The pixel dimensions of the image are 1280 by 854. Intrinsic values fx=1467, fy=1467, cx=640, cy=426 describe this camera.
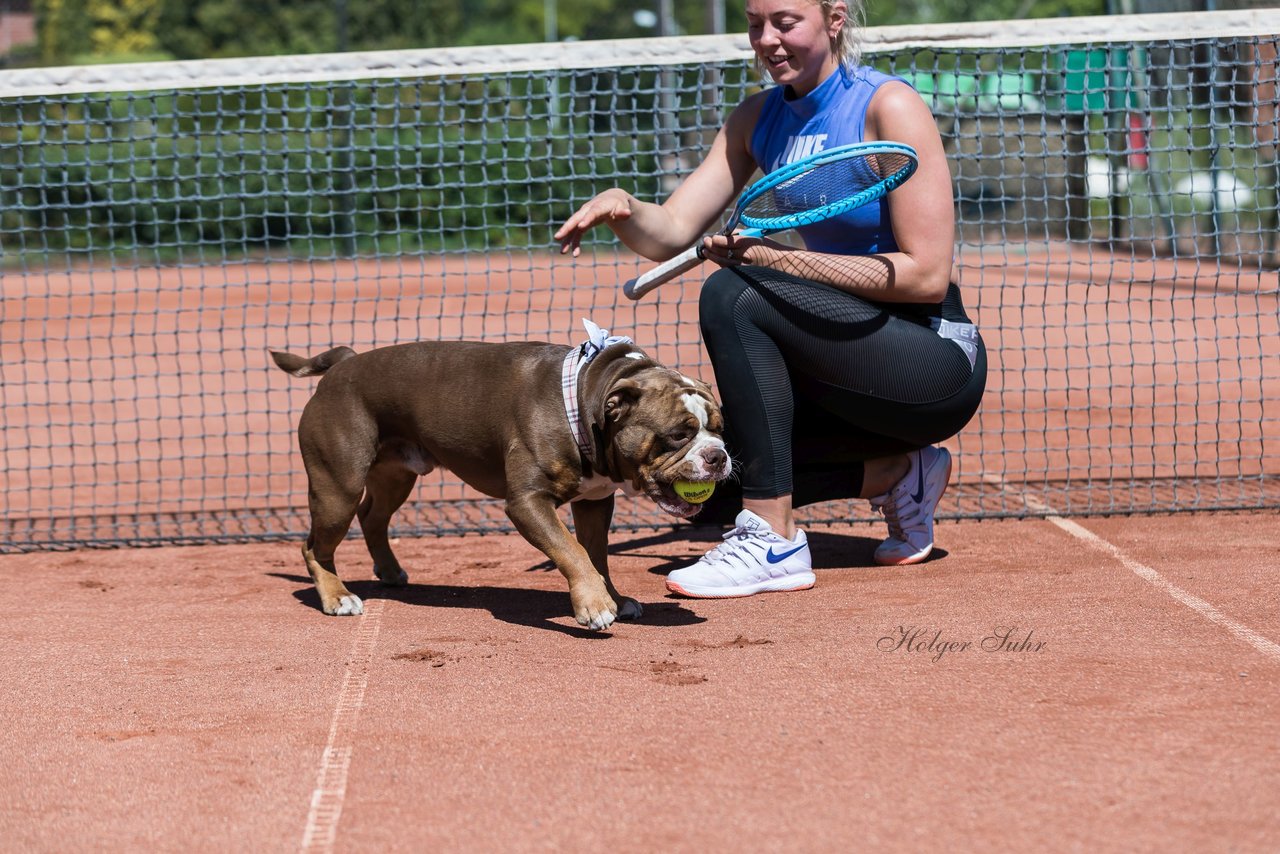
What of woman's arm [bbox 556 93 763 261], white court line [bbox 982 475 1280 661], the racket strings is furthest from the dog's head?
white court line [bbox 982 475 1280 661]

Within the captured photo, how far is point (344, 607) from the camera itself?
213 inches

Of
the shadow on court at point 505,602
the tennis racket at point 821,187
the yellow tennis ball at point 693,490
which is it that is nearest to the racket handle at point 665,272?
the tennis racket at point 821,187

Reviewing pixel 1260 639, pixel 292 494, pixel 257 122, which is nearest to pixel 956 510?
pixel 1260 639

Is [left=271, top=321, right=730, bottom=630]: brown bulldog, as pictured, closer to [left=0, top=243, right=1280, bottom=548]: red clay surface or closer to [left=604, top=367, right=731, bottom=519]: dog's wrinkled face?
[left=604, top=367, right=731, bottom=519]: dog's wrinkled face

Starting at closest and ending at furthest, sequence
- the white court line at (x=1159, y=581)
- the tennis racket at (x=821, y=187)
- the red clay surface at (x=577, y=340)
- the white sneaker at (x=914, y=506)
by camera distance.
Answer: the white court line at (x=1159, y=581)
the tennis racket at (x=821, y=187)
the white sneaker at (x=914, y=506)
the red clay surface at (x=577, y=340)

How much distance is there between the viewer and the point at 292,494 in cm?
803

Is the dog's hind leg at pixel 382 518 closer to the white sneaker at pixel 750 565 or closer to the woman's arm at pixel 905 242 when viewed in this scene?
the white sneaker at pixel 750 565

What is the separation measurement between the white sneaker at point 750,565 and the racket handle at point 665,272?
892 mm

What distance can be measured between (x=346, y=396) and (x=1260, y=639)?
322 centimetres

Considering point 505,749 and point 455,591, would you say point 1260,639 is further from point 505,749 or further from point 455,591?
point 455,591

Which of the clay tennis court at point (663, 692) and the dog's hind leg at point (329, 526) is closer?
the clay tennis court at point (663, 692)

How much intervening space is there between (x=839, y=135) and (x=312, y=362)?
7.31ft

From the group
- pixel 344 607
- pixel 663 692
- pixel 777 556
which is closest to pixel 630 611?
pixel 777 556

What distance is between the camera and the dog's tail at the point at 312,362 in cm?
578
